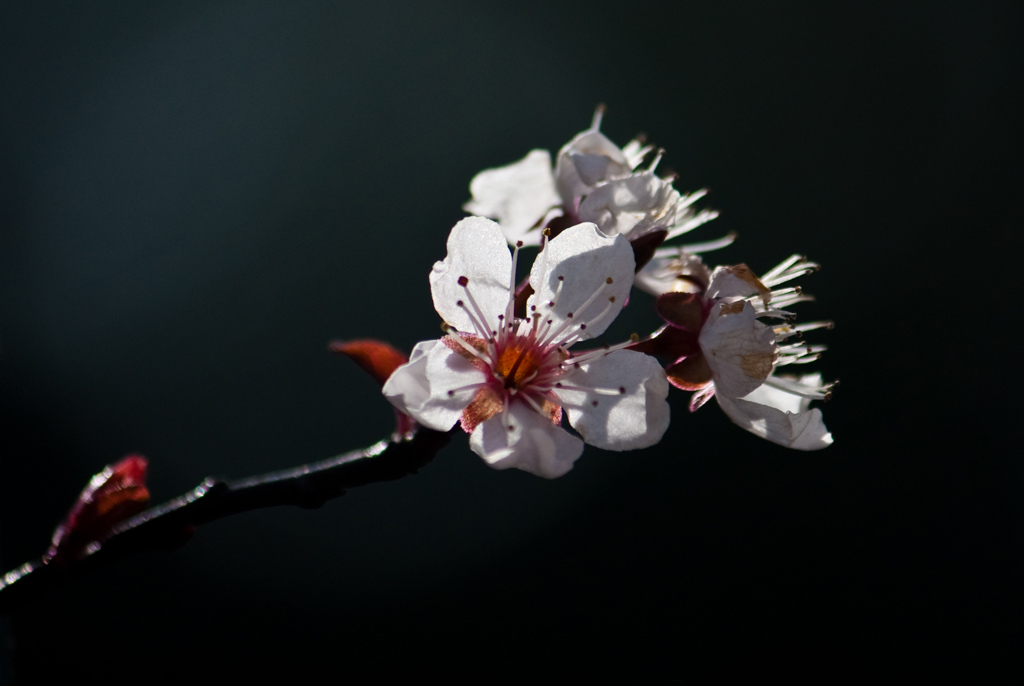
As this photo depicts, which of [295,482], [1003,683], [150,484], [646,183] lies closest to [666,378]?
[646,183]

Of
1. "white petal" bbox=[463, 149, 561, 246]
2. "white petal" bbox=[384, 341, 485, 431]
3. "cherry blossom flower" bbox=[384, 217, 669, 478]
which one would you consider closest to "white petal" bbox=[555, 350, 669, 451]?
"cherry blossom flower" bbox=[384, 217, 669, 478]

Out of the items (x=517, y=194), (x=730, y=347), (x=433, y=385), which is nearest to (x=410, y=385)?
(x=433, y=385)

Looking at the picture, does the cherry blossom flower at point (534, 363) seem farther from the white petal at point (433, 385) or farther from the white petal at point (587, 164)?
the white petal at point (587, 164)

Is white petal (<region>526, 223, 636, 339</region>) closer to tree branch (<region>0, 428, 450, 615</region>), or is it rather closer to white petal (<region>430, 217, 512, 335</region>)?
white petal (<region>430, 217, 512, 335</region>)

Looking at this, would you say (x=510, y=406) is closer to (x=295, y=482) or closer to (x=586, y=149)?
(x=295, y=482)

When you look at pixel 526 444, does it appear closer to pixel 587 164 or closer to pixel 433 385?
pixel 433 385

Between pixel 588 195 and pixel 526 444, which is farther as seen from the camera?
pixel 588 195
